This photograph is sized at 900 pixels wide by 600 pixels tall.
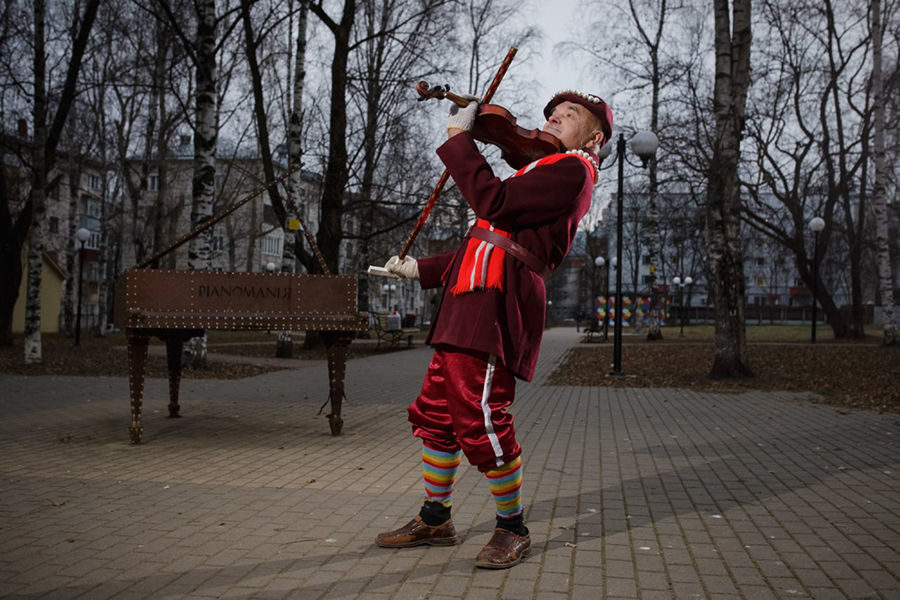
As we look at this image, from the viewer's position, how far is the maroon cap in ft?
11.5

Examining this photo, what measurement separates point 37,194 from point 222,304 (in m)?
11.3

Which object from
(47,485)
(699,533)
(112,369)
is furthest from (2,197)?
(699,533)

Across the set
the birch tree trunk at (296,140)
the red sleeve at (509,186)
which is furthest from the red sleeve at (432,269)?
the birch tree trunk at (296,140)

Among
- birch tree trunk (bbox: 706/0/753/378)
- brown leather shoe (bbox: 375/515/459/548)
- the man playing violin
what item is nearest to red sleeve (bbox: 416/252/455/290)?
the man playing violin

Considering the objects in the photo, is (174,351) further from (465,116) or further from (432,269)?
(465,116)

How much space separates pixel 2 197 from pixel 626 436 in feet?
56.1

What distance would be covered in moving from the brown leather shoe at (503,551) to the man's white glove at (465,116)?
1.75 metres

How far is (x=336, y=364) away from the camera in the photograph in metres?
6.80

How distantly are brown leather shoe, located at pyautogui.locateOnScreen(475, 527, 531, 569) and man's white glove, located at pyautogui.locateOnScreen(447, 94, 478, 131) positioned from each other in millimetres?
1753

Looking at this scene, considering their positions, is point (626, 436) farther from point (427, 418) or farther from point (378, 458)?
point (427, 418)

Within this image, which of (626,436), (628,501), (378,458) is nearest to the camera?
(628,501)

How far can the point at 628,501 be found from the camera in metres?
4.62

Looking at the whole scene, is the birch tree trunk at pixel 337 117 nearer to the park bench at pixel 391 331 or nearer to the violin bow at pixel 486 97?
the park bench at pixel 391 331

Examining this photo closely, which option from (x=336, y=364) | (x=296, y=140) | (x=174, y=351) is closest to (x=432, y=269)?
(x=336, y=364)
